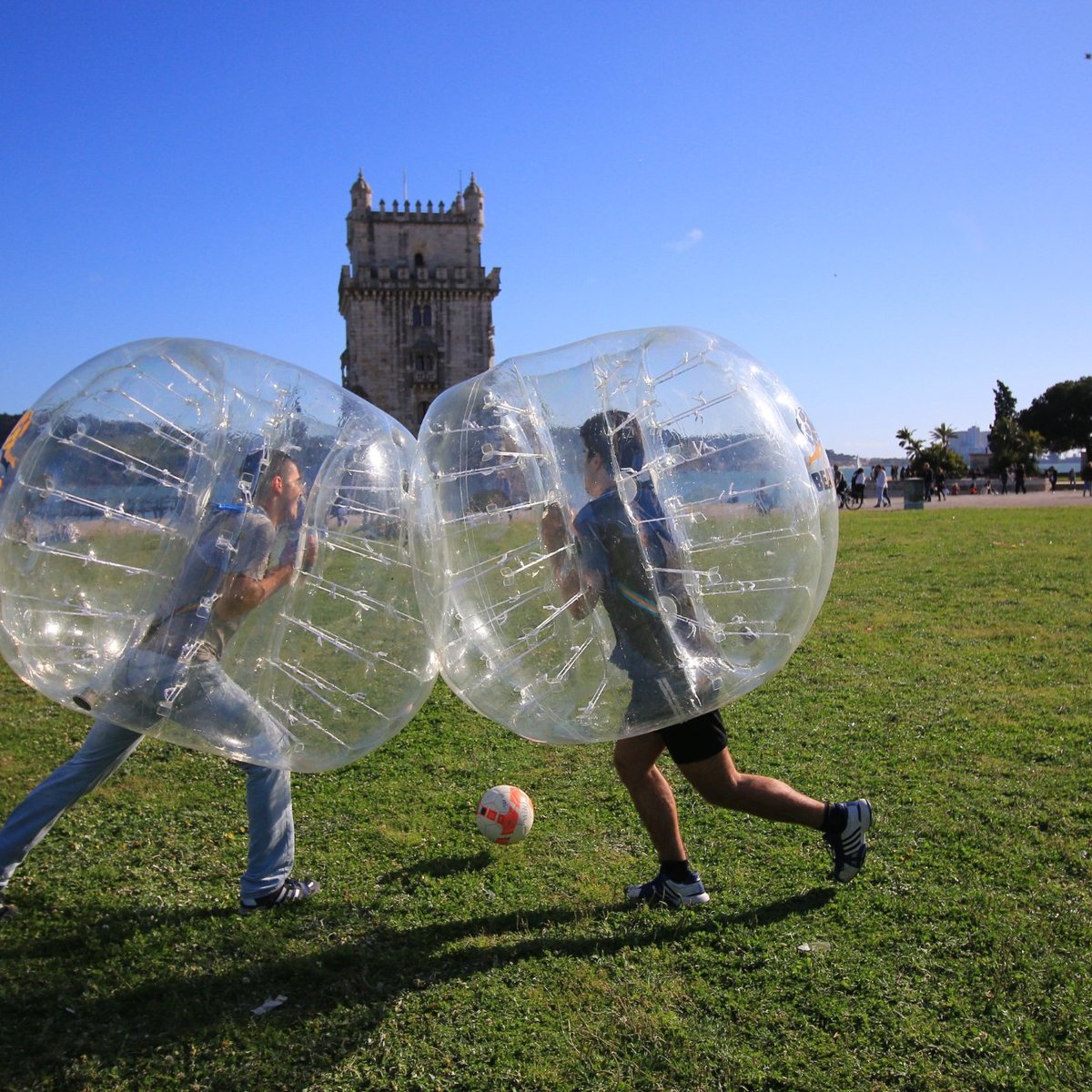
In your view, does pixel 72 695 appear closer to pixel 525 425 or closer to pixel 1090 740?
pixel 525 425

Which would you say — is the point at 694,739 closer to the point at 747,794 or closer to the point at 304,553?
the point at 747,794

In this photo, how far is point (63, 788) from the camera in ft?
13.2

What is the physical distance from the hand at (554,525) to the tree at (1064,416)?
9408 centimetres

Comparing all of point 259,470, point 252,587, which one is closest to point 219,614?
point 252,587

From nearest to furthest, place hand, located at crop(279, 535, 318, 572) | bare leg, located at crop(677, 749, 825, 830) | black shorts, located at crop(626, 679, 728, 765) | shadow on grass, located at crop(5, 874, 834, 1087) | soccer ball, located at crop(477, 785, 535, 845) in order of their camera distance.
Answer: shadow on grass, located at crop(5, 874, 834, 1087)
hand, located at crop(279, 535, 318, 572)
black shorts, located at crop(626, 679, 728, 765)
bare leg, located at crop(677, 749, 825, 830)
soccer ball, located at crop(477, 785, 535, 845)

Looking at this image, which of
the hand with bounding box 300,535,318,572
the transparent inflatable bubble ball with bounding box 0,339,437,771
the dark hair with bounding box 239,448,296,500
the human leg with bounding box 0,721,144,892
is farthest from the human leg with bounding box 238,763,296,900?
the dark hair with bounding box 239,448,296,500

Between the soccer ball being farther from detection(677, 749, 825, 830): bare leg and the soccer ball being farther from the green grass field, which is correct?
detection(677, 749, 825, 830): bare leg

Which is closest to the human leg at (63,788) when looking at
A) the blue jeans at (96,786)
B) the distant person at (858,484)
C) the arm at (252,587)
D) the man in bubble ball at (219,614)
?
the blue jeans at (96,786)

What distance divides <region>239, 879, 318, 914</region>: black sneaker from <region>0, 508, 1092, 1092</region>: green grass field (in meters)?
0.08

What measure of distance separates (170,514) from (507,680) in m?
1.38

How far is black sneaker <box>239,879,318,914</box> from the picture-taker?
4117 millimetres

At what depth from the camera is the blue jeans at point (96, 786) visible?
4.00 m

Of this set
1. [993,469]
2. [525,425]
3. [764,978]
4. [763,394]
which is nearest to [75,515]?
[525,425]

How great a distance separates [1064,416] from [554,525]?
97959mm
